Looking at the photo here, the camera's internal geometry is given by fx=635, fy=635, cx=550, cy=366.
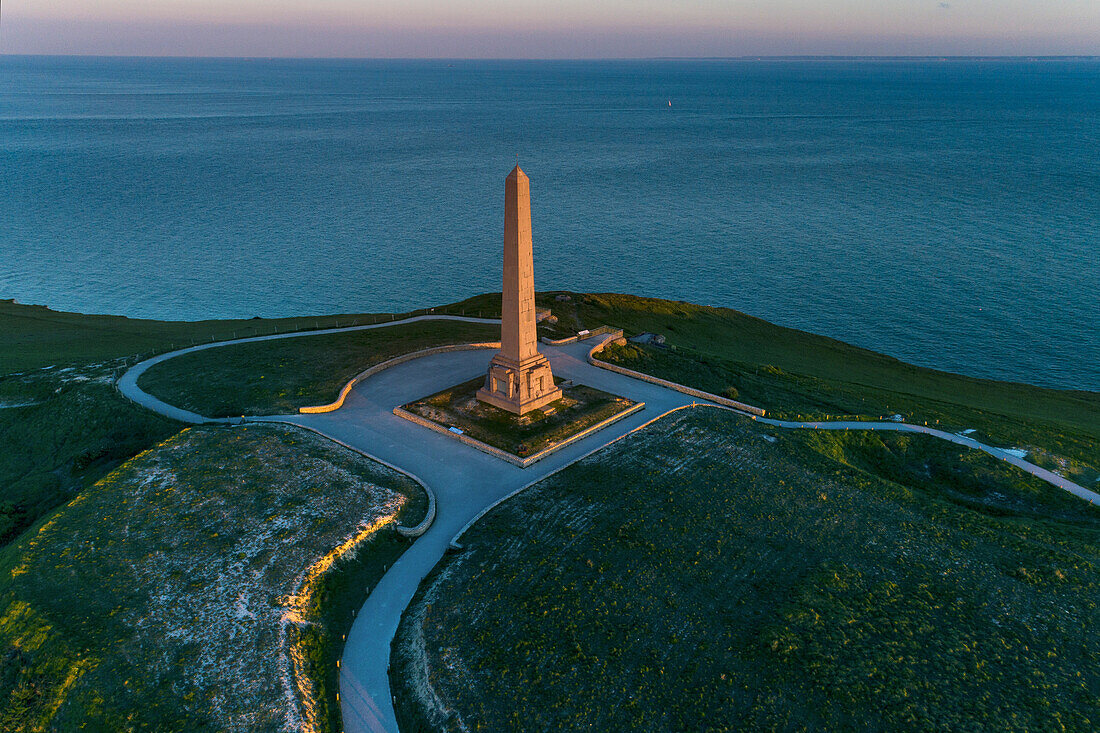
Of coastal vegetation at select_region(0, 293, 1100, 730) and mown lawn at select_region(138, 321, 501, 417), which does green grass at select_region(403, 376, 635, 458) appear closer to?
coastal vegetation at select_region(0, 293, 1100, 730)

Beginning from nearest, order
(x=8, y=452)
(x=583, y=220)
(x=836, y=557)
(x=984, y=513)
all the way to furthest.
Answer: (x=836, y=557), (x=984, y=513), (x=8, y=452), (x=583, y=220)

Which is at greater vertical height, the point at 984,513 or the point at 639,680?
the point at 639,680

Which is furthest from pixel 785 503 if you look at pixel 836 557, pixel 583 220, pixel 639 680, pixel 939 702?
pixel 583 220

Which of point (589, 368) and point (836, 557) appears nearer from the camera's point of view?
point (836, 557)

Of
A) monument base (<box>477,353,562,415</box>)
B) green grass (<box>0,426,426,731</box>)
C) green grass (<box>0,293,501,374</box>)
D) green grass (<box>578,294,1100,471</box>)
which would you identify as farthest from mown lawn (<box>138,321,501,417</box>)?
green grass (<box>578,294,1100,471</box>)

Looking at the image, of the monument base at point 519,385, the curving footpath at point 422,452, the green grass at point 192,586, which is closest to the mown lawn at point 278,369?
the curving footpath at point 422,452

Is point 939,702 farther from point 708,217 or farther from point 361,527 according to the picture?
point 708,217

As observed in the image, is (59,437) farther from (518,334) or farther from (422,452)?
(518,334)

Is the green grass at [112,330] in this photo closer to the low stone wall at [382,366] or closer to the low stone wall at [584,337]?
the low stone wall at [584,337]
